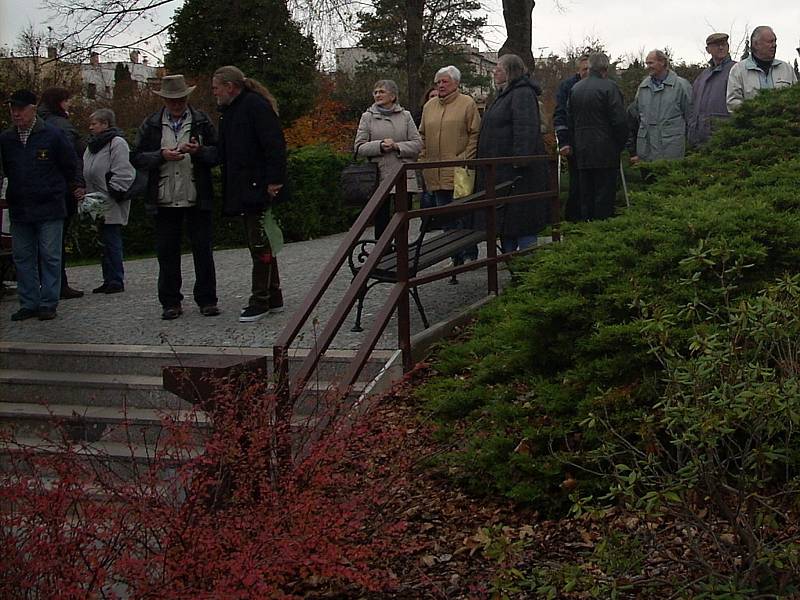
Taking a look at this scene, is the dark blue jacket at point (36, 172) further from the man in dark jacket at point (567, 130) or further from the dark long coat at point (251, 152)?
the man in dark jacket at point (567, 130)

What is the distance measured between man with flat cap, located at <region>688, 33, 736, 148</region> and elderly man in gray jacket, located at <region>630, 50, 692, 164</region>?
0.10 metres

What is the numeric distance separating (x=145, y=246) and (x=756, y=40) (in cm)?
973

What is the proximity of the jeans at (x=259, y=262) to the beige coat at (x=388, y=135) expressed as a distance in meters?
1.60

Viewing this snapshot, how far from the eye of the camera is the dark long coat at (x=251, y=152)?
7.68 m

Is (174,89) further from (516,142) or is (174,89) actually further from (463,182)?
(516,142)

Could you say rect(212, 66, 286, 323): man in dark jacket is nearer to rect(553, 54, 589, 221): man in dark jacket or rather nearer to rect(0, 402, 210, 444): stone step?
rect(0, 402, 210, 444): stone step

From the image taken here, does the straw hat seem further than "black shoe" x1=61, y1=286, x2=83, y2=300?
No

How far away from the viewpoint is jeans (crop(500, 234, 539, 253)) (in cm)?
857

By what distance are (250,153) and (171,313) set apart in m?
1.34

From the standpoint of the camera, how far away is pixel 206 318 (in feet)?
26.6

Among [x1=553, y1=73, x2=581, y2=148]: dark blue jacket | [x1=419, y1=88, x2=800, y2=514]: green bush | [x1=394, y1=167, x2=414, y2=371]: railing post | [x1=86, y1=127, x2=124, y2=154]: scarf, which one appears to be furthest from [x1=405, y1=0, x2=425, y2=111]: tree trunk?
[x1=419, y1=88, x2=800, y2=514]: green bush

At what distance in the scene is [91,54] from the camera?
17.7 meters

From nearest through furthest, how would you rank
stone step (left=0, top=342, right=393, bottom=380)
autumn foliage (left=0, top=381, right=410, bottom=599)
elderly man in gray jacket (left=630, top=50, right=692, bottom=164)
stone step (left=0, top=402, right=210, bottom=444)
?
autumn foliage (left=0, top=381, right=410, bottom=599), stone step (left=0, top=402, right=210, bottom=444), stone step (left=0, top=342, right=393, bottom=380), elderly man in gray jacket (left=630, top=50, right=692, bottom=164)

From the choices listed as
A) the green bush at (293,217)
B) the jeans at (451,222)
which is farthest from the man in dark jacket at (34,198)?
the green bush at (293,217)
